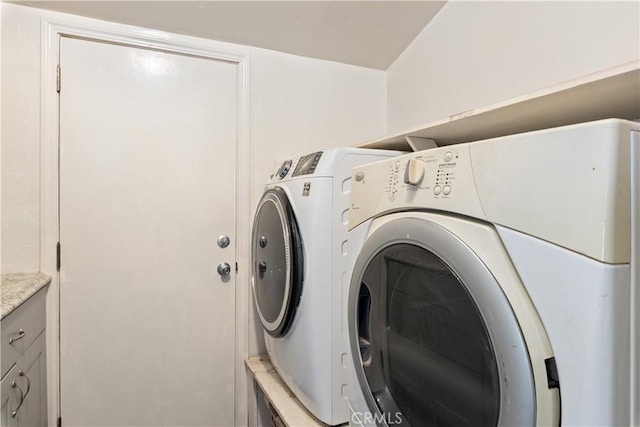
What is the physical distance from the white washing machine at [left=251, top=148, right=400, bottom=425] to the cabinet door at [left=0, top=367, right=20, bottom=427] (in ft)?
2.91

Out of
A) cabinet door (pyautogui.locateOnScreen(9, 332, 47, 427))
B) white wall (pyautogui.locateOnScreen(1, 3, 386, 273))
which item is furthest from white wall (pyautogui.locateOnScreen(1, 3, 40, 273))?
cabinet door (pyautogui.locateOnScreen(9, 332, 47, 427))

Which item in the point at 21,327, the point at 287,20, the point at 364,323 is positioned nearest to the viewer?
the point at 364,323

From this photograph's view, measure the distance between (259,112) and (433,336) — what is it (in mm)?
1483

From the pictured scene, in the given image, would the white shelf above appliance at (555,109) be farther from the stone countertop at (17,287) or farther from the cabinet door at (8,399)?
the cabinet door at (8,399)

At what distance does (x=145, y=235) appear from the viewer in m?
1.65

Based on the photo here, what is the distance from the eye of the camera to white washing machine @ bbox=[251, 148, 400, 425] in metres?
1.15

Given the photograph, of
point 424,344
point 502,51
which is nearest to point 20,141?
point 424,344

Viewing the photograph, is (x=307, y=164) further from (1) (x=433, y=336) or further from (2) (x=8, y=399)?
(2) (x=8, y=399)

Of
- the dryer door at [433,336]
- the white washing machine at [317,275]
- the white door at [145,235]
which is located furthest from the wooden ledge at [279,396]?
the dryer door at [433,336]

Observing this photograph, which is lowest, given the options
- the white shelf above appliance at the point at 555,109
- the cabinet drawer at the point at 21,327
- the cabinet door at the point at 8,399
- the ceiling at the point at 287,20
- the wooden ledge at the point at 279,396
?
the wooden ledge at the point at 279,396

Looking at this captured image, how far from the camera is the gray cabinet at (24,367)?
3.57ft

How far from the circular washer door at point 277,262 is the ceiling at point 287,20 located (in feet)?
2.71

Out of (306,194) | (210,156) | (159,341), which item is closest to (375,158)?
(306,194)

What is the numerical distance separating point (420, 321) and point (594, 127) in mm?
502
